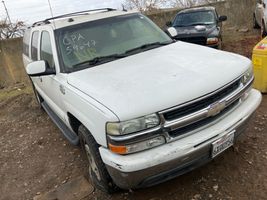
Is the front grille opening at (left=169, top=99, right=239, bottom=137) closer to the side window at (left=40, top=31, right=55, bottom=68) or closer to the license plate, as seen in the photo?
the license plate

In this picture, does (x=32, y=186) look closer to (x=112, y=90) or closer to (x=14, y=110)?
(x=112, y=90)

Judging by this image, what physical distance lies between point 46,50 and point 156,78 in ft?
6.82

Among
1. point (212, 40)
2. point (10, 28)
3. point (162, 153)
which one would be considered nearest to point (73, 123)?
point (162, 153)

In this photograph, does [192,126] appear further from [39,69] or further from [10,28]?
[10,28]

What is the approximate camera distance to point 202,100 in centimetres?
272

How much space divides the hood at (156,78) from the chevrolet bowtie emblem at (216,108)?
15cm

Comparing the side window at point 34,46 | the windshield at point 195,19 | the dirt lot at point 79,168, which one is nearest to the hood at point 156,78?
the dirt lot at point 79,168

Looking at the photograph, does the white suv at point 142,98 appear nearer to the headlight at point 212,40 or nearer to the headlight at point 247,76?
the headlight at point 247,76

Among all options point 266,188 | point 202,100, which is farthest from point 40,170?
point 266,188

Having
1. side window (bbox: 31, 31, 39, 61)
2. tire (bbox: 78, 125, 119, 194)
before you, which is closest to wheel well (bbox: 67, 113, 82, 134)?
tire (bbox: 78, 125, 119, 194)

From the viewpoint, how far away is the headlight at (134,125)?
2.52 m

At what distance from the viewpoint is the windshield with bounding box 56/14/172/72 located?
3.74 m

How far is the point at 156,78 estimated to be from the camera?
9.69ft

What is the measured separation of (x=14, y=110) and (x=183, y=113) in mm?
5472
